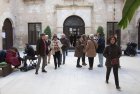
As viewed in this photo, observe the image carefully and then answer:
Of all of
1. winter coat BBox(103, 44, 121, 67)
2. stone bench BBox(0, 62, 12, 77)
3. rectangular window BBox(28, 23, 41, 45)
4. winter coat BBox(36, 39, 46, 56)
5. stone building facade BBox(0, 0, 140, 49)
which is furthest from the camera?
rectangular window BBox(28, 23, 41, 45)

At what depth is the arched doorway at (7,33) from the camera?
2514 centimetres

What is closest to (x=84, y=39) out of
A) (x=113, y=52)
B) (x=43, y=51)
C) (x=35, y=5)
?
(x=43, y=51)

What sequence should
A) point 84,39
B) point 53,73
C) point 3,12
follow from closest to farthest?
point 53,73
point 84,39
point 3,12

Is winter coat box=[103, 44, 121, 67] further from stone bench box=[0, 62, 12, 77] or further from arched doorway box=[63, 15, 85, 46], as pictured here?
arched doorway box=[63, 15, 85, 46]

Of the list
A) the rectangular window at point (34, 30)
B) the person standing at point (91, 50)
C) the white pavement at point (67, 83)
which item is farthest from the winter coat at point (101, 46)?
the rectangular window at point (34, 30)

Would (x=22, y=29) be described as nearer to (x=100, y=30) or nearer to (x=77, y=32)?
(x=77, y=32)

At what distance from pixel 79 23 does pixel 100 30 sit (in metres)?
2.26

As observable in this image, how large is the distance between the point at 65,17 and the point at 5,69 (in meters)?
14.8

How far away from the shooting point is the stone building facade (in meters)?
26.5

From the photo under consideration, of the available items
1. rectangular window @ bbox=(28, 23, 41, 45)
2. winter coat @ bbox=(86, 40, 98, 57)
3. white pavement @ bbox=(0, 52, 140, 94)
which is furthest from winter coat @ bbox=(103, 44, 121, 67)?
rectangular window @ bbox=(28, 23, 41, 45)

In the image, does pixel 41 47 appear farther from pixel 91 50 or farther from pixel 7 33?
pixel 7 33

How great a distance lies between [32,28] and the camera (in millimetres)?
27391

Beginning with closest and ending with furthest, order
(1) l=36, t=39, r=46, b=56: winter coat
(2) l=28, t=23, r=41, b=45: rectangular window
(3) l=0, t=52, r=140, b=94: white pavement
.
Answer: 1. (3) l=0, t=52, r=140, b=94: white pavement
2. (1) l=36, t=39, r=46, b=56: winter coat
3. (2) l=28, t=23, r=41, b=45: rectangular window

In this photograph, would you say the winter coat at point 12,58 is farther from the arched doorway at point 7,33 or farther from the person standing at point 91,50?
the arched doorway at point 7,33
